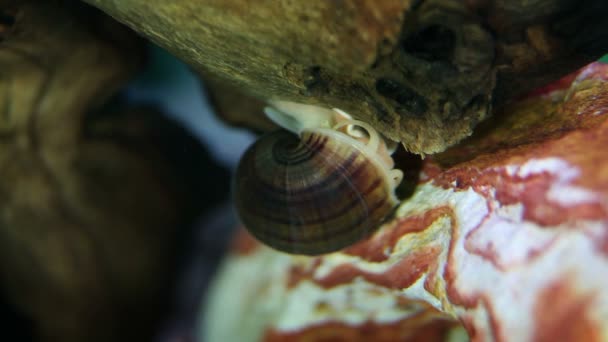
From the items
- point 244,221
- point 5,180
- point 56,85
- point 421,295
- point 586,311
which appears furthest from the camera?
point 5,180

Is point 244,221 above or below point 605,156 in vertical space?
below

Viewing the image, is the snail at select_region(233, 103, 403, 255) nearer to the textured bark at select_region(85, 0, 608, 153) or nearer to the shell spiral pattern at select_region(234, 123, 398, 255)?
the shell spiral pattern at select_region(234, 123, 398, 255)

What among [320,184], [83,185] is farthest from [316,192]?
[83,185]

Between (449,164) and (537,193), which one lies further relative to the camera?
(449,164)

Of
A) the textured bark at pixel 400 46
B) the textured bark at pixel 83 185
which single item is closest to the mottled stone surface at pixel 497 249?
the textured bark at pixel 400 46

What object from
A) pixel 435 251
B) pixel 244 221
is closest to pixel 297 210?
pixel 244 221

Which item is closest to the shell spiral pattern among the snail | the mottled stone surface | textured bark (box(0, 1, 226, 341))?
the snail

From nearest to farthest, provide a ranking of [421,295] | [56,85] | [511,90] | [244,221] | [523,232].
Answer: [523,232], [511,90], [421,295], [244,221], [56,85]

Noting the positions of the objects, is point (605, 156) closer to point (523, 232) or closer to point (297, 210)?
point (523, 232)

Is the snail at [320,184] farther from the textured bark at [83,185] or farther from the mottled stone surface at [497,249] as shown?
the textured bark at [83,185]
